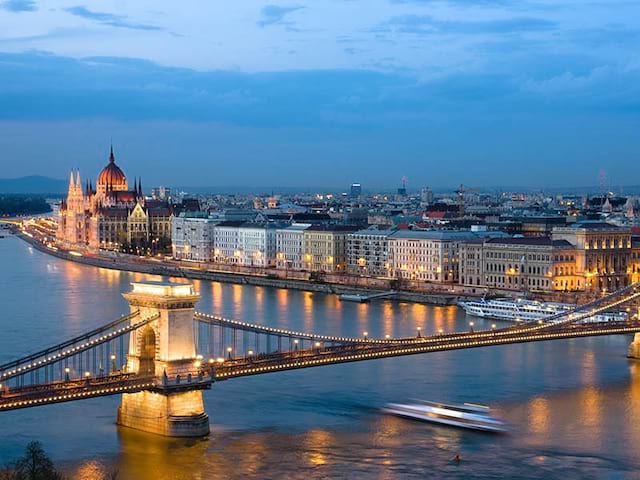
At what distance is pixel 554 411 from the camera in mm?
18141

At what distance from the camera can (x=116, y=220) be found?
6262 cm

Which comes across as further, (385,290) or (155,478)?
(385,290)

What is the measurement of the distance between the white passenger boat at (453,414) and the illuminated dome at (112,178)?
51244mm

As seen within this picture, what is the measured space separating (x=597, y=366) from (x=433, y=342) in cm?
408

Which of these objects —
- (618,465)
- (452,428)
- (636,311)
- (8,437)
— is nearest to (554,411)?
(452,428)

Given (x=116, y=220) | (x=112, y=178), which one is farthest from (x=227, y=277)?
(x=112, y=178)

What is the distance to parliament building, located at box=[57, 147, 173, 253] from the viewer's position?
203ft

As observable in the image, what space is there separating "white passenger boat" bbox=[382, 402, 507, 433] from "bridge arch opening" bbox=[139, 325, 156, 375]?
336 cm

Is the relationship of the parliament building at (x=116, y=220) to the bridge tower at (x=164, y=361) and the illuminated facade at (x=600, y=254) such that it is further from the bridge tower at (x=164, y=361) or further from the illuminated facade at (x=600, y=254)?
the bridge tower at (x=164, y=361)

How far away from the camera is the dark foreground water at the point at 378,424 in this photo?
14977 mm

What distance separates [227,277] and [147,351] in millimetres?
27391

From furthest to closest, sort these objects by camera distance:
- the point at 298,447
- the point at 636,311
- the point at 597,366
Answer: the point at 636,311 < the point at 597,366 < the point at 298,447

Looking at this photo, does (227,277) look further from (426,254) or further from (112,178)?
(112,178)

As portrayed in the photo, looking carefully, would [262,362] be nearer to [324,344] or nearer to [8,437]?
[8,437]
